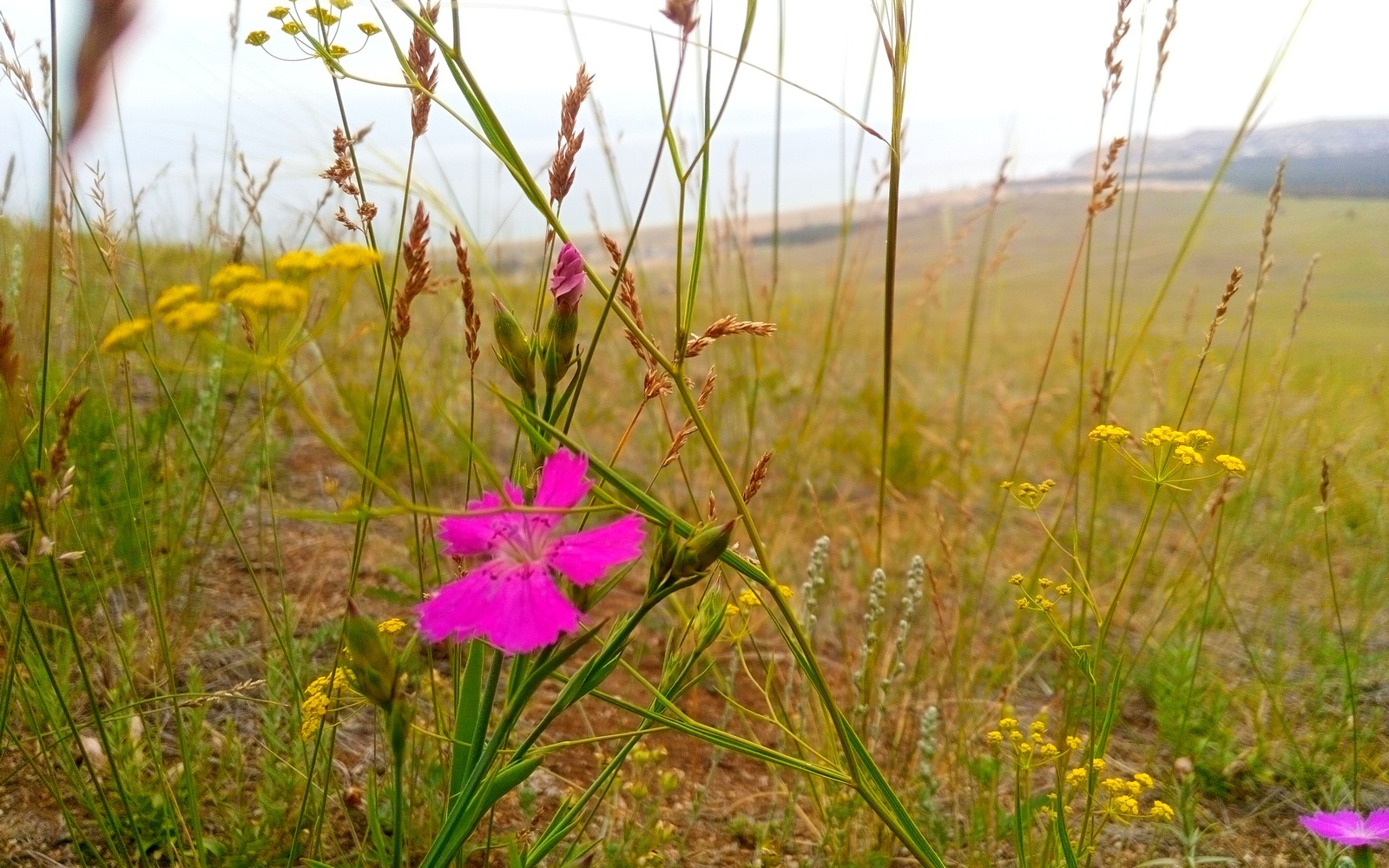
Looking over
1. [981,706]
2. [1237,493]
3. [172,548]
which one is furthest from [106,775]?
[1237,493]

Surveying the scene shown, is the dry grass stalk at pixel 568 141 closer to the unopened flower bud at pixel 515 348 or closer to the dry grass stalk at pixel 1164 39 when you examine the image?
the unopened flower bud at pixel 515 348

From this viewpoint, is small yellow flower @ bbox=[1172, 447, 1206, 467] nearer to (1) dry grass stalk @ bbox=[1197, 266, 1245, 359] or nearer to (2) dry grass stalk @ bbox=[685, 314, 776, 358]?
(1) dry grass stalk @ bbox=[1197, 266, 1245, 359]

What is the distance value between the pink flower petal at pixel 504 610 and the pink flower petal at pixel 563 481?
57 mm

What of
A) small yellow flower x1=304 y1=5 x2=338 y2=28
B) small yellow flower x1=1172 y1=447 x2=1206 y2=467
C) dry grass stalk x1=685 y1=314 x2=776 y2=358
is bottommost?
small yellow flower x1=1172 y1=447 x2=1206 y2=467

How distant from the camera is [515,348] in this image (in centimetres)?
73

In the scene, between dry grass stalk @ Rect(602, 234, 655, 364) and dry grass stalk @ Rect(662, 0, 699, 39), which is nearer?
dry grass stalk @ Rect(662, 0, 699, 39)

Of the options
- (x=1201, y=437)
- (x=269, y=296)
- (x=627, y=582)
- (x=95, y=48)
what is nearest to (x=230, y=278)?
(x=269, y=296)

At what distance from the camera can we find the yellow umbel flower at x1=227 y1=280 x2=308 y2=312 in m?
0.53

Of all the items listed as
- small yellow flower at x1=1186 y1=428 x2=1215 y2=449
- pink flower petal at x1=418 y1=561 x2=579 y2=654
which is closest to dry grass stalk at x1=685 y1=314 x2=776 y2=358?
pink flower petal at x1=418 y1=561 x2=579 y2=654

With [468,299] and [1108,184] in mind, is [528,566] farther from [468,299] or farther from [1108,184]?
[1108,184]

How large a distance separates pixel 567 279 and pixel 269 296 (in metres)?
0.26

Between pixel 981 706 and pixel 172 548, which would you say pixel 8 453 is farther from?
pixel 981 706

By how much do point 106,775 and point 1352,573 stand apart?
271cm

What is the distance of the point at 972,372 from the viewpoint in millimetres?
4410
